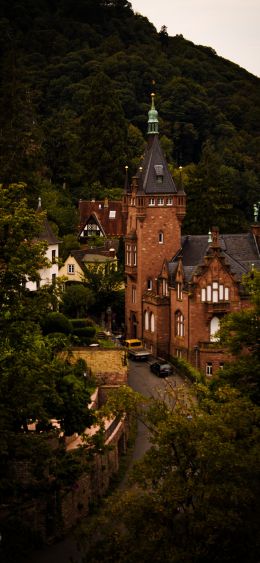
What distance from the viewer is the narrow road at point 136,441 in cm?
3884

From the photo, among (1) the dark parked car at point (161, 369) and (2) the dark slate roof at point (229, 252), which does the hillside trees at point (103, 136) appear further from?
(1) the dark parked car at point (161, 369)

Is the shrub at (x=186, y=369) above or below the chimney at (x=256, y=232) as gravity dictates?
below

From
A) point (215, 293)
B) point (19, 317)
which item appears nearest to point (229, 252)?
point (215, 293)

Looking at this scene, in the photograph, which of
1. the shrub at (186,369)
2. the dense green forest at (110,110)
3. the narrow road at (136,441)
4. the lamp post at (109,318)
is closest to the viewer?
the narrow road at (136,441)

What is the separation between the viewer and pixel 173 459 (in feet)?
106

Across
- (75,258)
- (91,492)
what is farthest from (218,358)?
(91,492)

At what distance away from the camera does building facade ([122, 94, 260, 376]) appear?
68.8 meters

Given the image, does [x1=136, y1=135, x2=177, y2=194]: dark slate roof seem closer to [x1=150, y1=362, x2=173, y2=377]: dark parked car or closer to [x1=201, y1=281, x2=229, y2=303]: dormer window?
[x1=201, y1=281, x2=229, y2=303]: dormer window

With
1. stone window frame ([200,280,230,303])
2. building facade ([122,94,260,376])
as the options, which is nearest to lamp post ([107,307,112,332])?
building facade ([122,94,260,376])

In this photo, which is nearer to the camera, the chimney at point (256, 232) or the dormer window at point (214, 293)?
the dormer window at point (214, 293)

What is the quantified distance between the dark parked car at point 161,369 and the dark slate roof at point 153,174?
43.5 ft

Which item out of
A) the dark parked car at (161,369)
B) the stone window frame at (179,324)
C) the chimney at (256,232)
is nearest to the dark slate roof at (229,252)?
the chimney at (256,232)

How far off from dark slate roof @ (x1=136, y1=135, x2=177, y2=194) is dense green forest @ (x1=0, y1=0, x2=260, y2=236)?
8483mm

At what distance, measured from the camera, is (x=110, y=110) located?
117062 mm
